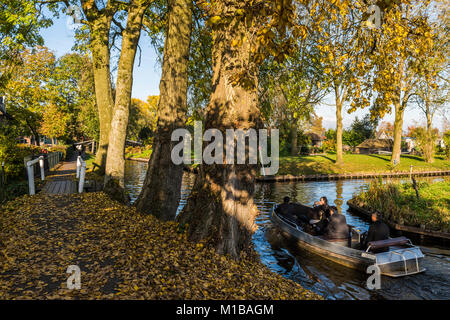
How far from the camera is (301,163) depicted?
1713 inches

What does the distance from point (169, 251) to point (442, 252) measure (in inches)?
474

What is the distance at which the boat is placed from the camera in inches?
427

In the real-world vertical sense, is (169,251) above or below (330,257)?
above

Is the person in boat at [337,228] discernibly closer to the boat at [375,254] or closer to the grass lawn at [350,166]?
the boat at [375,254]

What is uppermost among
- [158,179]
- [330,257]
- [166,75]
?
[166,75]

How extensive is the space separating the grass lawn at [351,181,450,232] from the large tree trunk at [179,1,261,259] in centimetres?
1210

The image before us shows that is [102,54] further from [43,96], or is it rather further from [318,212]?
[43,96]

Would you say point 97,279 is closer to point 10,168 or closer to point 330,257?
point 330,257

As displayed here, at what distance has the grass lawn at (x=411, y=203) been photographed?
53.7ft

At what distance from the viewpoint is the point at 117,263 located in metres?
6.74

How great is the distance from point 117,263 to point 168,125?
588 cm
